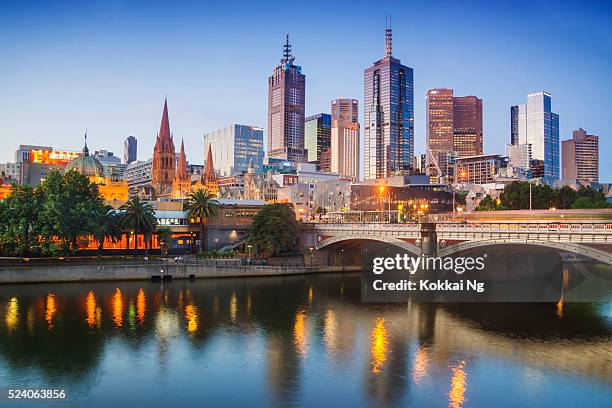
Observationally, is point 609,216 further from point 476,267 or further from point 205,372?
point 205,372

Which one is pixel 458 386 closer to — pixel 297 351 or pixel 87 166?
pixel 297 351

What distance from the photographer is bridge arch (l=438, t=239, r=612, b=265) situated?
64.2m

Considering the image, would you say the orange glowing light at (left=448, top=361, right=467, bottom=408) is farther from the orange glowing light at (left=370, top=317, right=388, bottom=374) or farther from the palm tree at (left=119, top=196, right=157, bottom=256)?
the palm tree at (left=119, top=196, right=157, bottom=256)

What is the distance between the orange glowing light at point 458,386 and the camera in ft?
134

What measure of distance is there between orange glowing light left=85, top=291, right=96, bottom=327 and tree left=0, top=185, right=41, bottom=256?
62.2 feet

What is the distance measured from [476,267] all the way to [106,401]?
2829 inches

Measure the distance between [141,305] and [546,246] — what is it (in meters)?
53.4

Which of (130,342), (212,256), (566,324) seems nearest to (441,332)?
(566,324)

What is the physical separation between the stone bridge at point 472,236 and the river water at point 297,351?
355 inches

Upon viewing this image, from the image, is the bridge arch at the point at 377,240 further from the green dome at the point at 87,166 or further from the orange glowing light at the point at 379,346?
the green dome at the point at 87,166

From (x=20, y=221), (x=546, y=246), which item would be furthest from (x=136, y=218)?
(x=546, y=246)

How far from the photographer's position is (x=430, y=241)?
86188 millimetres

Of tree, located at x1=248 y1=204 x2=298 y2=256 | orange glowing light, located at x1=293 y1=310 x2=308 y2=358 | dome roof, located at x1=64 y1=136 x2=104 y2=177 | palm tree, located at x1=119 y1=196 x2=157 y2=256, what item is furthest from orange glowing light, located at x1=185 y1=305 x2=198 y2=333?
dome roof, located at x1=64 y1=136 x2=104 y2=177

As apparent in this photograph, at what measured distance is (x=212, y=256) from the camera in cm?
10906
